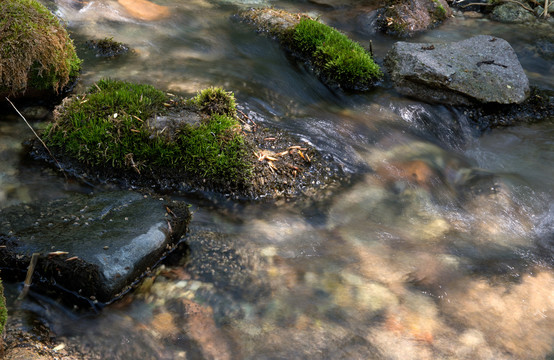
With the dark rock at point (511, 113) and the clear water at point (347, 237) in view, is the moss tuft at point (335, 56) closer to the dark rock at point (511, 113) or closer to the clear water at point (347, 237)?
the clear water at point (347, 237)

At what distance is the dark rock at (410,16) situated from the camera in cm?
1083

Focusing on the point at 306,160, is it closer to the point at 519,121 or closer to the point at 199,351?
the point at 199,351

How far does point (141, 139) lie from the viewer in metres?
5.60

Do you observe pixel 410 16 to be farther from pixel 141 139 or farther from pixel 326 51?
pixel 141 139

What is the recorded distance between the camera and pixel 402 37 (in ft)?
35.1

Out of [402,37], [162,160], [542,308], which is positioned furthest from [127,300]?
[402,37]

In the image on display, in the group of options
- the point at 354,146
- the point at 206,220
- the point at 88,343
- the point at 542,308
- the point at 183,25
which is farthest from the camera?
the point at 183,25

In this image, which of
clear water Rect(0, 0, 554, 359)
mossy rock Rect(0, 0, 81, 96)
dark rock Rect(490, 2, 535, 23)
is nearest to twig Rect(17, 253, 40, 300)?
clear water Rect(0, 0, 554, 359)

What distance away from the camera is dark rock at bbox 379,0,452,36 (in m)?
10.8

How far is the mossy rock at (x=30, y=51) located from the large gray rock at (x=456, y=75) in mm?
5767

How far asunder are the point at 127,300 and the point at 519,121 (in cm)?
760

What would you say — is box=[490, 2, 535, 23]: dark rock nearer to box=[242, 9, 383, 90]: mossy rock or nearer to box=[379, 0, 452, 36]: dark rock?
box=[379, 0, 452, 36]: dark rock

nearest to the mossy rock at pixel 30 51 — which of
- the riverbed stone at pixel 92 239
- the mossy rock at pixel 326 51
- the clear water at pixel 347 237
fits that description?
the clear water at pixel 347 237

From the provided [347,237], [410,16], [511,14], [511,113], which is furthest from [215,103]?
[511,14]
